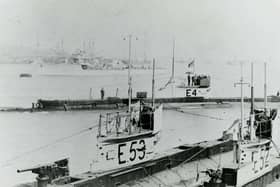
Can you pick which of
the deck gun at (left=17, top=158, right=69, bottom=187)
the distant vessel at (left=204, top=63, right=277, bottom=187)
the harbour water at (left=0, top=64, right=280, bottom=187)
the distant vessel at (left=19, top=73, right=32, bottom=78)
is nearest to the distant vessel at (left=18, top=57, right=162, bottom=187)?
the deck gun at (left=17, top=158, right=69, bottom=187)

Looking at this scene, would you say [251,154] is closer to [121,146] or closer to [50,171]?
[121,146]

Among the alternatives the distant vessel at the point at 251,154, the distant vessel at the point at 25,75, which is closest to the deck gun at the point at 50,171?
the distant vessel at the point at 25,75

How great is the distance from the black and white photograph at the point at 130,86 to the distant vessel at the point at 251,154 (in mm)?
17

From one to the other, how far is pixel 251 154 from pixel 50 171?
3.09m

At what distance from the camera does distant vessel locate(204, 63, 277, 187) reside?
20.2 feet

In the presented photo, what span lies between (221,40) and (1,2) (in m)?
3.98

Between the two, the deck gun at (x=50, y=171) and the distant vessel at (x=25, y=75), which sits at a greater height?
the distant vessel at (x=25, y=75)

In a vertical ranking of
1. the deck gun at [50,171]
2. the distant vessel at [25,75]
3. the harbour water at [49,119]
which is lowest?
the deck gun at [50,171]

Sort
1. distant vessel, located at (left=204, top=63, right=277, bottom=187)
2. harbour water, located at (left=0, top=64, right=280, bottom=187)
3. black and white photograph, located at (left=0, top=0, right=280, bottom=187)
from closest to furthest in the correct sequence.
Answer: harbour water, located at (left=0, top=64, right=280, bottom=187) → black and white photograph, located at (left=0, top=0, right=280, bottom=187) → distant vessel, located at (left=204, top=63, right=277, bottom=187)

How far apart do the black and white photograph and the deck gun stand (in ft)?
0.05

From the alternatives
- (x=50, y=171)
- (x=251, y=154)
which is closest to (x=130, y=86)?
(x=50, y=171)

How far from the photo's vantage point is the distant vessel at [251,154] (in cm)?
616

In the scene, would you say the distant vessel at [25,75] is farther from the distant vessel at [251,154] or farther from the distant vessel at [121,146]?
the distant vessel at [251,154]

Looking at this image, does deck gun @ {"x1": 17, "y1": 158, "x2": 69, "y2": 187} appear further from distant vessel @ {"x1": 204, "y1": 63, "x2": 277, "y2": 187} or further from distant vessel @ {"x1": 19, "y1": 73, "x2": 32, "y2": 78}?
distant vessel @ {"x1": 204, "y1": 63, "x2": 277, "y2": 187}
